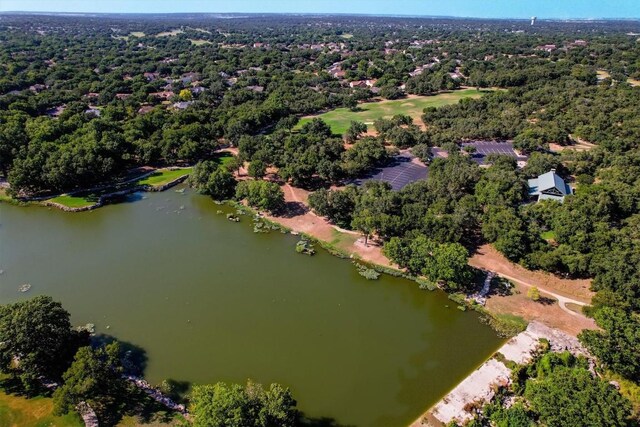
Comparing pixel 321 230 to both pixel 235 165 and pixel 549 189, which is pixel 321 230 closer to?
pixel 235 165

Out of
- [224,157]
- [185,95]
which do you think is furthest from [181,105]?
[224,157]

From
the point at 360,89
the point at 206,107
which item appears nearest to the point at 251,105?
the point at 206,107

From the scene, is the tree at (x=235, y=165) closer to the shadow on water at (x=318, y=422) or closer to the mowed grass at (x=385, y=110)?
the mowed grass at (x=385, y=110)

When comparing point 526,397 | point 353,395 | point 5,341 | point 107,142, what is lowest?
point 353,395

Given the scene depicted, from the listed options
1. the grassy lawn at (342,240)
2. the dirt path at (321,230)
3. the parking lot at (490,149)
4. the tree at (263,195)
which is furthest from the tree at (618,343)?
the parking lot at (490,149)

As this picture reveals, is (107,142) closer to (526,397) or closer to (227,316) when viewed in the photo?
(227,316)
